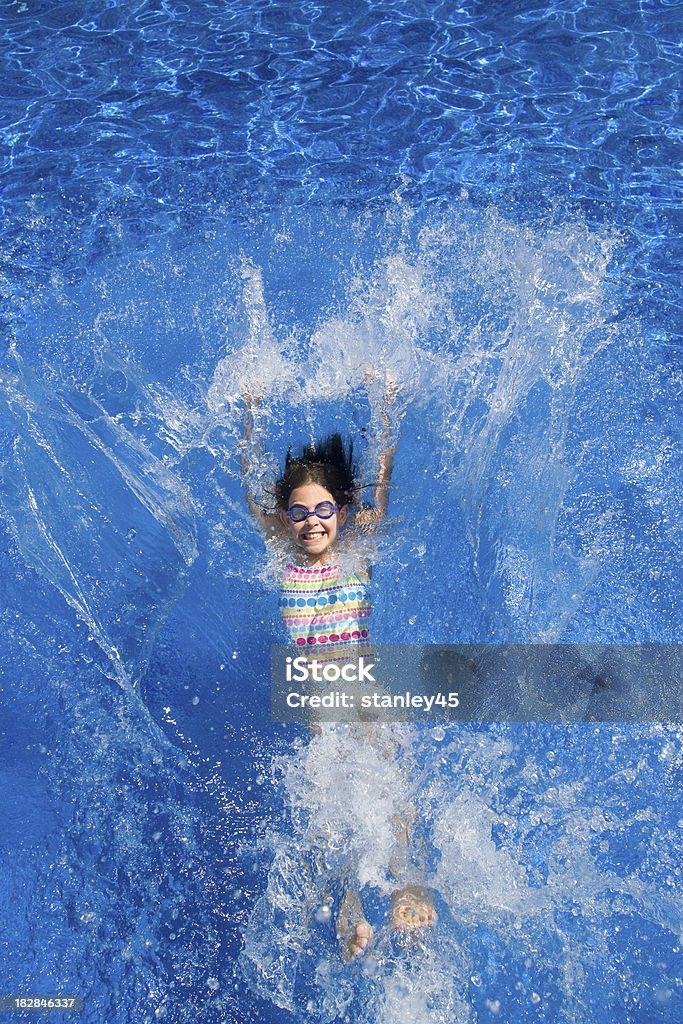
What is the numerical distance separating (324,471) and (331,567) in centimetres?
59

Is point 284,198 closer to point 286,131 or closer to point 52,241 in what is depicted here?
point 286,131

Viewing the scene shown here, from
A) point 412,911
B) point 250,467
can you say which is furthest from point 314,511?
point 412,911

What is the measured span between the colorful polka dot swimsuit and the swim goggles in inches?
14.2

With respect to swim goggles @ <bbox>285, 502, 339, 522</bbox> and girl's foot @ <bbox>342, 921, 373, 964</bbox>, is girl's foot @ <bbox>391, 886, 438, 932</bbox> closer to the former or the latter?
girl's foot @ <bbox>342, 921, 373, 964</bbox>

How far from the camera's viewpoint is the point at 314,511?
4504mm

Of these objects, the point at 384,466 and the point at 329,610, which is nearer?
the point at 329,610

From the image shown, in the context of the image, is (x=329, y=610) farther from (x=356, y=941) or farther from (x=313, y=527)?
(x=356, y=941)

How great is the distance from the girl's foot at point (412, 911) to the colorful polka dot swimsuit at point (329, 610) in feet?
4.06

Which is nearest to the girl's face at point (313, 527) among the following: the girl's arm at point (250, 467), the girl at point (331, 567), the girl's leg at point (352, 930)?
the girl at point (331, 567)

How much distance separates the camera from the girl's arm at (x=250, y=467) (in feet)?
16.5

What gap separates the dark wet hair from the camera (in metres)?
4.84

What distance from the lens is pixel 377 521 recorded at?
5.13 metres

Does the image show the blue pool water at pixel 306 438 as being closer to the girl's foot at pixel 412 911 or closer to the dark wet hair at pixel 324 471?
the girl's foot at pixel 412 911

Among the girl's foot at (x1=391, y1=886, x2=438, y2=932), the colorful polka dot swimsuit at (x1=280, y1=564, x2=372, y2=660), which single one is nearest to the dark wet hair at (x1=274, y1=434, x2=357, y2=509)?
the colorful polka dot swimsuit at (x1=280, y1=564, x2=372, y2=660)
